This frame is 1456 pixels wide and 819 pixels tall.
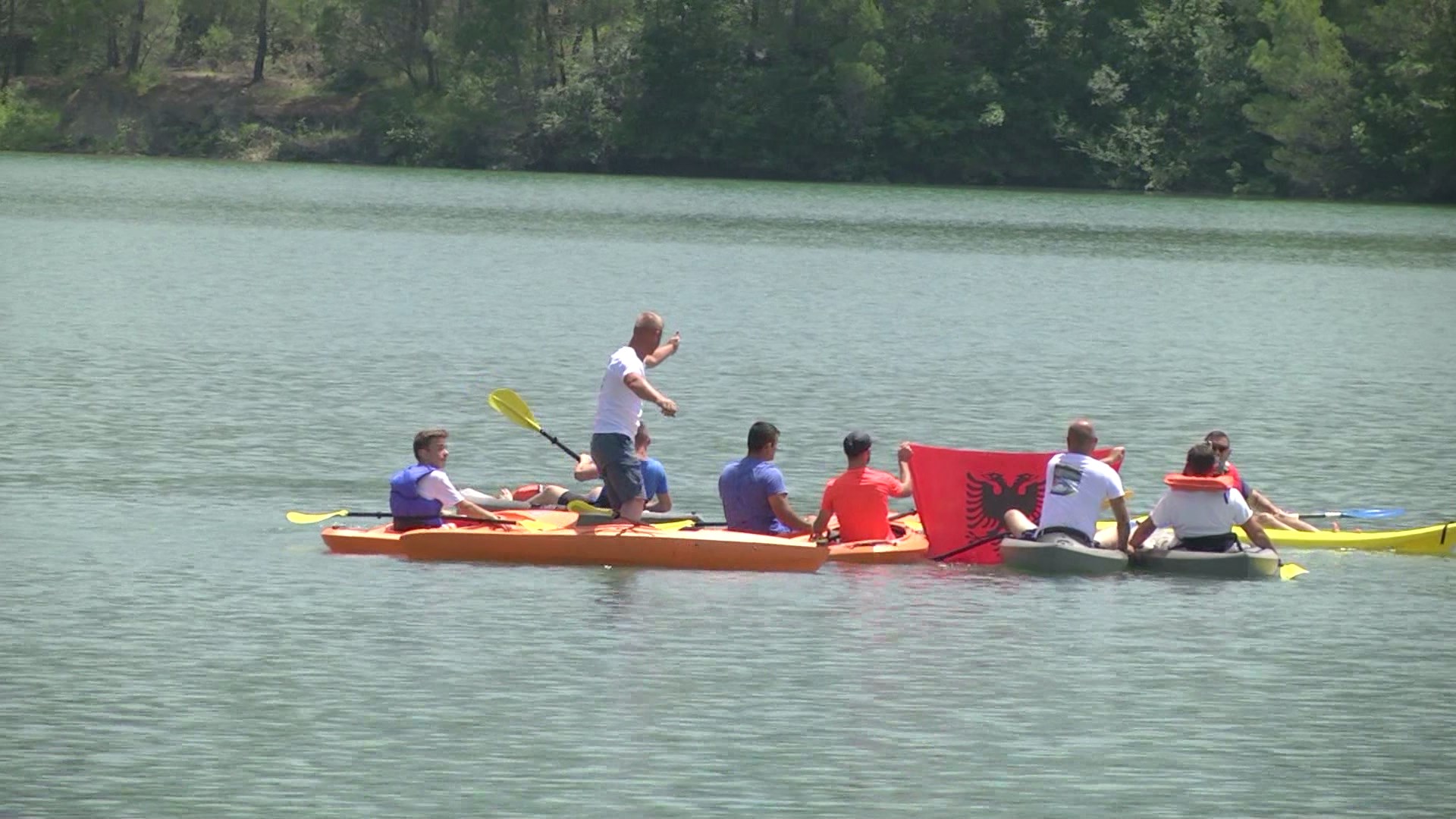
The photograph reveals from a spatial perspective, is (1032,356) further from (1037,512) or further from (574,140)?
(574,140)

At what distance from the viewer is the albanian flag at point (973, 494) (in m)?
19.7

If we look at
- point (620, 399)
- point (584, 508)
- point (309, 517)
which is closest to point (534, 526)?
point (584, 508)

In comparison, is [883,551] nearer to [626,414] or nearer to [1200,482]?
[626,414]

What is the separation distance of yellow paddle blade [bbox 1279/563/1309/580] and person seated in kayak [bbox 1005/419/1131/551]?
4.22 feet

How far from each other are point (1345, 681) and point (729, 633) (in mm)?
4028

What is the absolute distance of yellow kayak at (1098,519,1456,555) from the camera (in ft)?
68.6

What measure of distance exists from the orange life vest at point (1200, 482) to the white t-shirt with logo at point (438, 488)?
542cm

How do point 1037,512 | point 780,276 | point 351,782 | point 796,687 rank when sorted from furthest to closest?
point 780,276 < point 1037,512 < point 796,687 < point 351,782

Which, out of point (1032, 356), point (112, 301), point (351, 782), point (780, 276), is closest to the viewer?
point (351, 782)

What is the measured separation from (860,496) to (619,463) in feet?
6.31

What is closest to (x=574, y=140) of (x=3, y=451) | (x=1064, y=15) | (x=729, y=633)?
(x=1064, y=15)

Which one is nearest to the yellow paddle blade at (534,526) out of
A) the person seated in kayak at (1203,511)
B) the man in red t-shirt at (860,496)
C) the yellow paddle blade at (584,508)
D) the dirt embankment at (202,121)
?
the yellow paddle blade at (584,508)

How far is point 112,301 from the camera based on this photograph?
43250mm

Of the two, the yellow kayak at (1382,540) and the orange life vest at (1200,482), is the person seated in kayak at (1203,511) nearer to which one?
the orange life vest at (1200,482)
